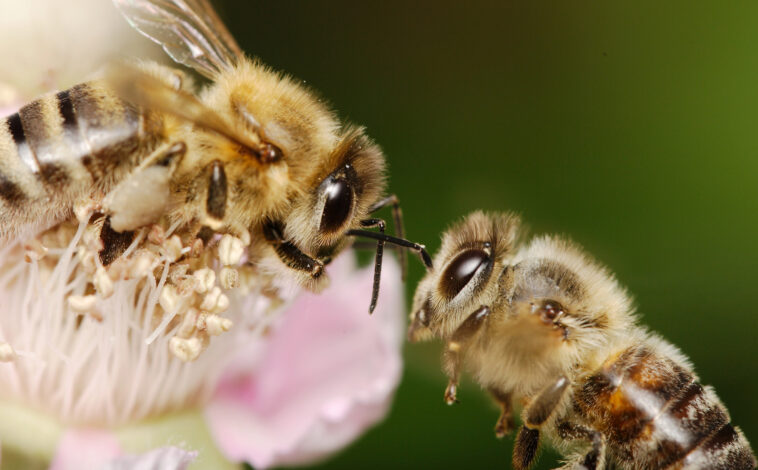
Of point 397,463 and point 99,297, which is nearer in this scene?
point 99,297

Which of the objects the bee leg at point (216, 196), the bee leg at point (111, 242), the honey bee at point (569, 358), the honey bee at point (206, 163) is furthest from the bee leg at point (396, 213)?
the bee leg at point (111, 242)

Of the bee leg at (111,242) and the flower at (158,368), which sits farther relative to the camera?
the flower at (158,368)

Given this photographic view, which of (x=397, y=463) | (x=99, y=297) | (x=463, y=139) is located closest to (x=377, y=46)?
(x=463, y=139)

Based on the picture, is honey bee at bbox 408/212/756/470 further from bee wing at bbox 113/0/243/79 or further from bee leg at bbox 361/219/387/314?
bee wing at bbox 113/0/243/79

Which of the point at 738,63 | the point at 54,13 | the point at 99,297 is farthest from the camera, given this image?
the point at 738,63

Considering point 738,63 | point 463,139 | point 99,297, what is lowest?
point 99,297

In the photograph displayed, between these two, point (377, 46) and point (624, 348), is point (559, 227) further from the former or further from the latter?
point (624, 348)

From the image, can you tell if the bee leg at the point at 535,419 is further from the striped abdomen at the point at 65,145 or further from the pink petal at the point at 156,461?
the striped abdomen at the point at 65,145
